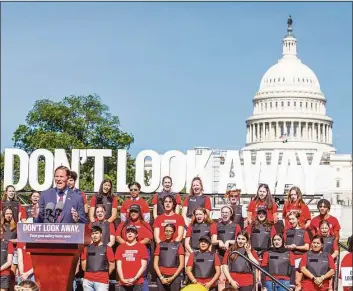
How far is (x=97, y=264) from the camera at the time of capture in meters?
13.0

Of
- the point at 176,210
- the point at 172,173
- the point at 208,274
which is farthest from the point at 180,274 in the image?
the point at 172,173

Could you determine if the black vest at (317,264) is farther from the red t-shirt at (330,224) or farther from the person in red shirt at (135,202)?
the person in red shirt at (135,202)

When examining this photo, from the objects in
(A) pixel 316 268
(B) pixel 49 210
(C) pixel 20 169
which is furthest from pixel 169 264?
(C) pixel 20 169

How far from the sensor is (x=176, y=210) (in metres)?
14.7

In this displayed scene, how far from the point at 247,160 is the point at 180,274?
1482 centimetres

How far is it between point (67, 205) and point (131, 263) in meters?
2.21

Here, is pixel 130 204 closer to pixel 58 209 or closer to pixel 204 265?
pixel 204 265

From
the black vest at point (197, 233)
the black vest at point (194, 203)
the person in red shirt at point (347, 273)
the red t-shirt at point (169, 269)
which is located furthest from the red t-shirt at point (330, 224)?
the person in red shirt at point (347, 273)

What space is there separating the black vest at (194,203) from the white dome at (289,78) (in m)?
114

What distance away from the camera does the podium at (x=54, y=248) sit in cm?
1045

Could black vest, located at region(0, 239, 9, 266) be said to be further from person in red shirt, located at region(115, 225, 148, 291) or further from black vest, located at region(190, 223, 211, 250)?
black vest, located at region(190, 223, 211, 250)

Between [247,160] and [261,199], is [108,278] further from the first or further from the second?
[247,160]

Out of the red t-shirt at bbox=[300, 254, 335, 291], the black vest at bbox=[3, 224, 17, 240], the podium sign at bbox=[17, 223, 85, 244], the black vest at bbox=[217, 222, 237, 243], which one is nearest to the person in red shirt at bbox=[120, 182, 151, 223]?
the black vest at bbox=[217, 222, 237, 243]

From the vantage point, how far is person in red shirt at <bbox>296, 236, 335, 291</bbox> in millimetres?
12875
